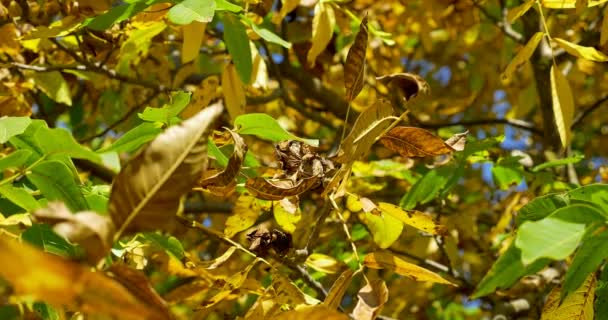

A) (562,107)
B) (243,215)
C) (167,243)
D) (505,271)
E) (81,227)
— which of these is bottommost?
(243,215)

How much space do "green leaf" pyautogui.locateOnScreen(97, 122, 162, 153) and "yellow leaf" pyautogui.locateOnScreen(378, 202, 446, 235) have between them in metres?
0.45

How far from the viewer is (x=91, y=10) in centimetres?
181

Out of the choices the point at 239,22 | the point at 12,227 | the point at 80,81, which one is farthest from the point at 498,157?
the point at 80,81

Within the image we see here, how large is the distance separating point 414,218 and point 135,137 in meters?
0.52

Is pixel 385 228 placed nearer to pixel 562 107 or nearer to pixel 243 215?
pixel 243 215

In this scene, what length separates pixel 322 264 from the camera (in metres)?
1.60

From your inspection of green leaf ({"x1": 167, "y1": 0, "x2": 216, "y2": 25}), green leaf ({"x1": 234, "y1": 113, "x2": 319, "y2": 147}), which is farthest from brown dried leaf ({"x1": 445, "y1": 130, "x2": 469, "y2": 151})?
green leaf ({"x1": 167, "y1": 0, "x2": 216, "y2": 25})

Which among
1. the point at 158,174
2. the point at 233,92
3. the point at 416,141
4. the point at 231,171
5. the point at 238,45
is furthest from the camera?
the point at 233,92

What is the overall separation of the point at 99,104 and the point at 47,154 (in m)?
1.72

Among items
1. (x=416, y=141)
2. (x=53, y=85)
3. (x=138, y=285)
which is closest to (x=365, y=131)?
(x=416, y=141)

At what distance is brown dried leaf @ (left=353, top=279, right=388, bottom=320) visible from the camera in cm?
106

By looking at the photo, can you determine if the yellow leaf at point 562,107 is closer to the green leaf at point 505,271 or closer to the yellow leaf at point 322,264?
the yellow leaf at point 322,264

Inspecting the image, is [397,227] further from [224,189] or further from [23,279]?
[23,279]

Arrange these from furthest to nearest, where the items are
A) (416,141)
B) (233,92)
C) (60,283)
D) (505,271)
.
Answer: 1. (233,92)
2. (416,141)
3. (505,271)
4. (60,283)
